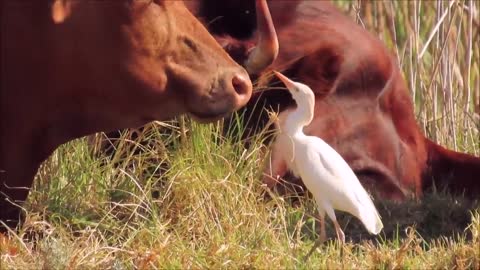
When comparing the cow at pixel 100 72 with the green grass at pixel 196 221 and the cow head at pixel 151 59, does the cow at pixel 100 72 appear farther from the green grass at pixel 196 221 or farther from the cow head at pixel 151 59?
the green grass at pixel 196 221

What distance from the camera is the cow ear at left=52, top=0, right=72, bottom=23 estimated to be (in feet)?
15.4

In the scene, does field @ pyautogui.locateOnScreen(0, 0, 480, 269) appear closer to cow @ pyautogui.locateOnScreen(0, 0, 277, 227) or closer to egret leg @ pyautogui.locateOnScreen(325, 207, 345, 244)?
egret leg @ pyautogui.locateOnScreen(325, 207, 345, 244)

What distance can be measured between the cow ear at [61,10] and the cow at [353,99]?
1.25 metres

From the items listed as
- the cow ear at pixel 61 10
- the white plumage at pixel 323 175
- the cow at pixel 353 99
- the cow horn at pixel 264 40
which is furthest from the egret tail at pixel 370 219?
the cow at pixel 353 99

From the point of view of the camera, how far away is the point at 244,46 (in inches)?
233

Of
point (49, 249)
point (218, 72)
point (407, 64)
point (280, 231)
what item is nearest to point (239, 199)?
point (280, 231)

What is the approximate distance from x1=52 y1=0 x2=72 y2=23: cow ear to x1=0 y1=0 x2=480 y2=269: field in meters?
0.65

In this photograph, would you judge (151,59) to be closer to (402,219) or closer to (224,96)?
(224,96)

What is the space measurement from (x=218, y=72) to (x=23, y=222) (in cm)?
80

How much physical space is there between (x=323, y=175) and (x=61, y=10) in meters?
0.92

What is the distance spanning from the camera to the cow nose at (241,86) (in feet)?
15.9

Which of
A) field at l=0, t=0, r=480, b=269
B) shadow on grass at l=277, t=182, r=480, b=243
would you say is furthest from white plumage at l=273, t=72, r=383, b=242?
shadow on grass at l=277, t=182, r=480, b=243

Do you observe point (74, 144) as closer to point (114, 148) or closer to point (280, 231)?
point (114, 148)

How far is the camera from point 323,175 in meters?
4.68
